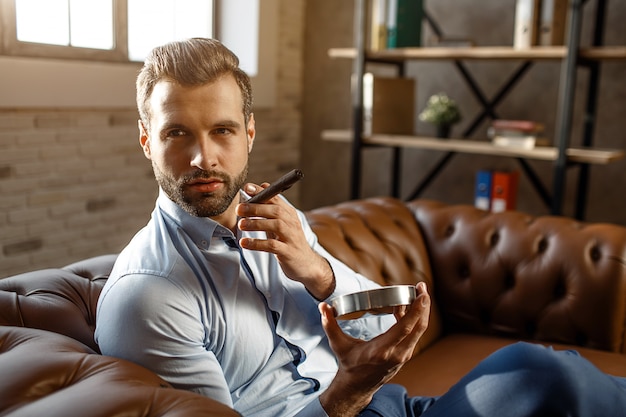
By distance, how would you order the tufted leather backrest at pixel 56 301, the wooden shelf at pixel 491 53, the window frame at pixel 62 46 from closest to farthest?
1. the tufted leather backrest at pixel 56 301
2. the window frame at pixel 62 46
3. the wooden shelf at pixel 491 53

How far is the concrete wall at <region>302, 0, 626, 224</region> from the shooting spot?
126 inches

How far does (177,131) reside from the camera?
4.10 ft

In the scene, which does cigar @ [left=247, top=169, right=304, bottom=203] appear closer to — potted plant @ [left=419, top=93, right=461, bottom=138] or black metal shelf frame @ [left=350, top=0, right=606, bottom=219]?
black metal shelf frame @ [left=350, top=0, right=606, bottom=219]

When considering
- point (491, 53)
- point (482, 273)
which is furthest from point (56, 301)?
point (491, 53)

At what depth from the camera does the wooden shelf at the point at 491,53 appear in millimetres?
2695

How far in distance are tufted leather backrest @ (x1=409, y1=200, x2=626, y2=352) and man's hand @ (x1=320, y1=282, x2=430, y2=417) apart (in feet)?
3.68

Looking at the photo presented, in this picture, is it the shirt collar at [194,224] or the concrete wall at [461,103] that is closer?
the shirt collar at [194,224]

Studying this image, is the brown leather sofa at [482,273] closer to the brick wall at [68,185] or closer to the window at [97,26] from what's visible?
the brick wall at [68,185]

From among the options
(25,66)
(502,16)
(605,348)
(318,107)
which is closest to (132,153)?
(25,66)

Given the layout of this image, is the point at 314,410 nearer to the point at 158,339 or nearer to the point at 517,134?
the point at 158,339

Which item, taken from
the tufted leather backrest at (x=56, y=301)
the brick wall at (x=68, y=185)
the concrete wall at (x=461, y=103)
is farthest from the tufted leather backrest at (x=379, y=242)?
the concrete wall at (x=461, y=103)

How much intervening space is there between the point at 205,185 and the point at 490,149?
198 centimetres

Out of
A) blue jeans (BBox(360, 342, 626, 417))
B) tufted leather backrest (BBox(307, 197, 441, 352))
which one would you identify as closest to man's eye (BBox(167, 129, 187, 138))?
blue jeans (BBox(360, 342, 626, 417))

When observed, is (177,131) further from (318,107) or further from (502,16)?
(318,107)
